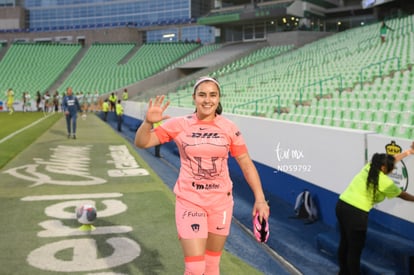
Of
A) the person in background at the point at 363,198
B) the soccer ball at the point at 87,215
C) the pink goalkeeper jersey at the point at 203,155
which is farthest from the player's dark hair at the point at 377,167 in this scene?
the soccer ball at the point at 87,215

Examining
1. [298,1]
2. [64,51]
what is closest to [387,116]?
[298,1]

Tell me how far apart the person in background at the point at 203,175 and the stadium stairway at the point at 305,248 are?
1.82 metres

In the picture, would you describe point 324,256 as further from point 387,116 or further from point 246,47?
point 246,47

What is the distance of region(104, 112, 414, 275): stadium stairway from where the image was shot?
465cm

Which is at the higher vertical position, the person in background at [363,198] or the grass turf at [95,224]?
the person in background at [363,198]

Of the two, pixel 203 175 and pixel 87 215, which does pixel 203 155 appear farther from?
pixel 87 215

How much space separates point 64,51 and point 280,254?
54445mm

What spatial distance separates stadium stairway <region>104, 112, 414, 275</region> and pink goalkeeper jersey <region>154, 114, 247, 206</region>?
78.6 inches

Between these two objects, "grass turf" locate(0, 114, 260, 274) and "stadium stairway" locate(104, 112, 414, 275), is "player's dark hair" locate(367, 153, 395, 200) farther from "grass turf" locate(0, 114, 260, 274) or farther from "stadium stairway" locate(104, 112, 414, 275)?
"grass turf" locate(0, 114, 260, 274)

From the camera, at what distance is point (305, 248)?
18.9ft

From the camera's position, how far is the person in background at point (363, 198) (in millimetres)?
4238

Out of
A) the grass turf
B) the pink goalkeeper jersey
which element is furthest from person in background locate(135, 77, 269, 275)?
the grass turf

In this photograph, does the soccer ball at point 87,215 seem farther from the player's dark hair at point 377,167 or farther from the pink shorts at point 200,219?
the player's dark hair at point 377,167

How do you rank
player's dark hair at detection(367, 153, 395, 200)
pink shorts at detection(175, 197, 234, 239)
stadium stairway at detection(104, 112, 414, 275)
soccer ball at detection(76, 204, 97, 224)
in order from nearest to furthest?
pink shorts at detection(175, 197, 234, 239)
player's dark hair at detection(367, 153, 395, 200)
stadium stairway at detection(104, 112, 414, 275)
soccer ball at detection(76, 204, 97, 224)
